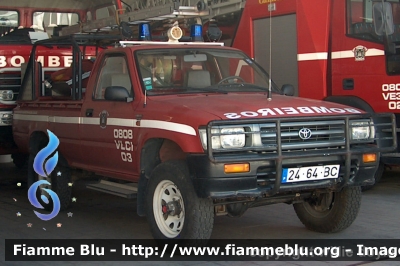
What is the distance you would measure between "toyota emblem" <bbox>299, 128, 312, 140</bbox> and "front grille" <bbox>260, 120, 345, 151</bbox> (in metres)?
0.02

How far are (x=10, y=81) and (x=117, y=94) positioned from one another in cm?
414

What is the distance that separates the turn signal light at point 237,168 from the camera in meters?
5.53

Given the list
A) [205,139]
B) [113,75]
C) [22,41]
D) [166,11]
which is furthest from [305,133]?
[22,41]

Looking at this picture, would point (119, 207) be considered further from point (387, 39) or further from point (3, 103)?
point (387, 39)

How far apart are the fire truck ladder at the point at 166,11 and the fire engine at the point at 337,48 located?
0.47m

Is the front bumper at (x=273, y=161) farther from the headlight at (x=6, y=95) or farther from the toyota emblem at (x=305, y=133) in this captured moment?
the headlight at (x=6, y=95)

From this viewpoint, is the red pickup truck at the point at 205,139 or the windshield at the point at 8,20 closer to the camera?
the red pickup truck at the point at 205,139

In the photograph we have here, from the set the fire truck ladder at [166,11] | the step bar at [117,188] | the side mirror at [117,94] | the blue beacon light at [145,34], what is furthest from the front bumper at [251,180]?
the fire truck ladder at [166,11]

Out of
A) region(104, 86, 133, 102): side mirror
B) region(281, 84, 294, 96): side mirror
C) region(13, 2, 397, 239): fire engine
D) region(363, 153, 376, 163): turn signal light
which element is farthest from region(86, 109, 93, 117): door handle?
region(363, 153, 376, 163): turn signal light

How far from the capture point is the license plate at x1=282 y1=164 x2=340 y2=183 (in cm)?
574

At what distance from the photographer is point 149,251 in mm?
6238

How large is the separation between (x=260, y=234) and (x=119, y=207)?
7.39 feet

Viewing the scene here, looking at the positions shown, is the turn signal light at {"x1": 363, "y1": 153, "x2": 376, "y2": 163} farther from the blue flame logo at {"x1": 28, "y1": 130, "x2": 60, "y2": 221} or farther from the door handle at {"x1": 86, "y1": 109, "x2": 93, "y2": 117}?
the blue flame logo at {"x1": 28, "y1": 130, "x2": 60, "y2": 221}

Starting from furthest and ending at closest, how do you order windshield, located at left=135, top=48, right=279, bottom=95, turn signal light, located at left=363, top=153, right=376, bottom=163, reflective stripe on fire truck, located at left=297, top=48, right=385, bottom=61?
reflective stripe on fire truck, located at left=297, top=48, right=385, bottom=61, windshield, located at left=135, top=48, right=279, bottom=95, turn signal light, located at left=363, top=153, right=376, bottom=163
